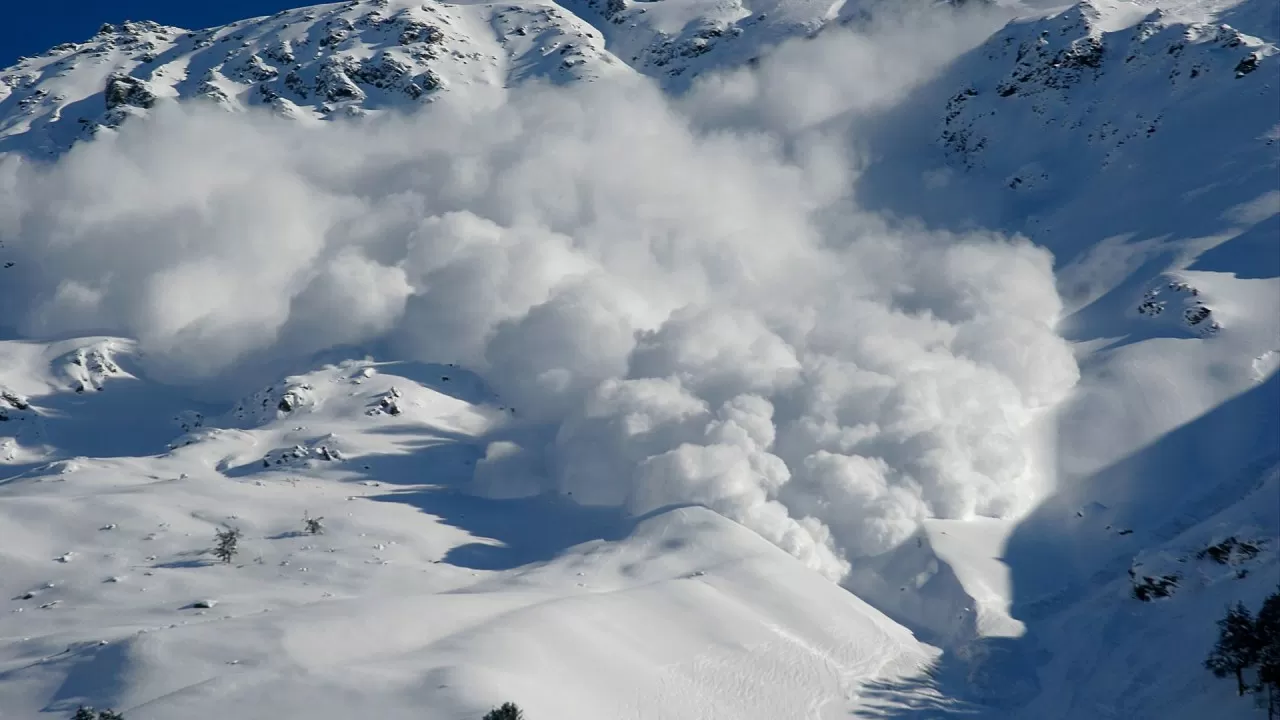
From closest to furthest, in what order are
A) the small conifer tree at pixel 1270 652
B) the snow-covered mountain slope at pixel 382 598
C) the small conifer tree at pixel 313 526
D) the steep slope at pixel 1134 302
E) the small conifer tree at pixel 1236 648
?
the small conifer tree at pixel 1270 652, the snow-covered mountain slope at pixel 382 598, the small conifer tree at pixel 1236 648, the steep slope at pixel 1134 302, the small conifer tree at pixel 313 526

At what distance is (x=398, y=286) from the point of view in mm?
155750

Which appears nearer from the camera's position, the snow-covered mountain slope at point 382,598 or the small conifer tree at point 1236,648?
the snow-covered mountain slope at point 382,598

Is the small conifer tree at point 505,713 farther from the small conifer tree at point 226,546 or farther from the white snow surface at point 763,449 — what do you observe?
the small conifer tree at point 226,546

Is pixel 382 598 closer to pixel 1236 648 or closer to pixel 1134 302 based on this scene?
pixel 1236 648

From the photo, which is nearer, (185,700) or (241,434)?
(185,700)

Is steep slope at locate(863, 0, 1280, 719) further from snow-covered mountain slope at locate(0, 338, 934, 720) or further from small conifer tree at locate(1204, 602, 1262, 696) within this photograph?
snow-covered mountain slope at locate(0, 338, 934, 720)

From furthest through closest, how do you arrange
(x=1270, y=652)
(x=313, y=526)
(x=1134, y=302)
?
(x=1134, y=302)
(x=313, y=526)
(x=1270, y=652)

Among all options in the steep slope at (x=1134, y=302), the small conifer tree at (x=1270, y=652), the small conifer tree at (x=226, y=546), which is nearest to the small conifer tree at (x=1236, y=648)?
the small conifer tree at (x=1270, y=652)

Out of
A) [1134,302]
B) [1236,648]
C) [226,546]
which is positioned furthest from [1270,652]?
[226,546]

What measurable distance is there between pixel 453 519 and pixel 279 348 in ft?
207

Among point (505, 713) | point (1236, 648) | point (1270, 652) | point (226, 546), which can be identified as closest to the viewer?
point (505, 713)

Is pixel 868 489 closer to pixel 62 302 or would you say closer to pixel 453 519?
pixel 453 519

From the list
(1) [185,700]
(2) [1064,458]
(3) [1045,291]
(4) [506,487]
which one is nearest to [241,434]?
(4) [506,487]

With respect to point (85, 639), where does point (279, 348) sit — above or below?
below
